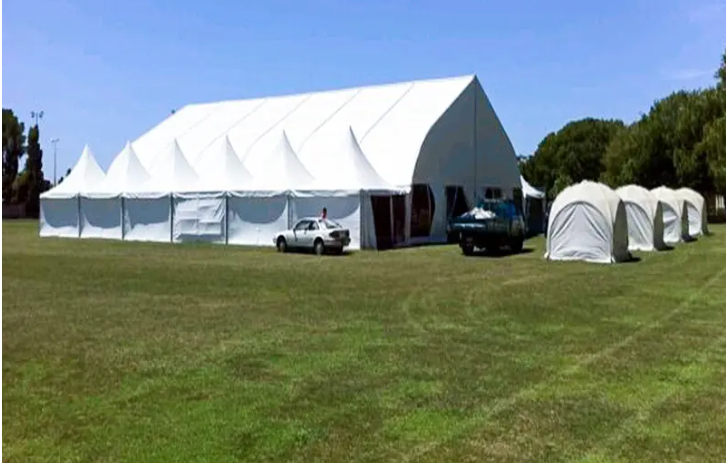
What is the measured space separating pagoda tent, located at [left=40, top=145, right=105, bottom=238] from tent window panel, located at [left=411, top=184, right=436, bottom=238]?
18.5 metres

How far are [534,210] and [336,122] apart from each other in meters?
14.6

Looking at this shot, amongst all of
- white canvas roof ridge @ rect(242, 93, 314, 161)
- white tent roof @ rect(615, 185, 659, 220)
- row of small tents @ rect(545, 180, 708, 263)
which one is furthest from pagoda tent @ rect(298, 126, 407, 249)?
white tent roof @ rect(615, 185, 659, 220)

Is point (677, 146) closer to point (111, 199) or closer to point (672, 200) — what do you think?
point (672, 200)

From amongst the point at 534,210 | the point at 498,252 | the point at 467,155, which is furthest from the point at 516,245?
the point at 534,210

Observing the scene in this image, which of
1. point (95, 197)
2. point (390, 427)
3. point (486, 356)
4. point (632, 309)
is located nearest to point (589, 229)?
point (632, 309)

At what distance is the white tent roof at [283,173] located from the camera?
34.0m

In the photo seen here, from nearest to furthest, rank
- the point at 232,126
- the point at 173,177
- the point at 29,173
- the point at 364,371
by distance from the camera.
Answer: the point at 364,371, the point at 173,177, the point at 232,126, the point at 29,173

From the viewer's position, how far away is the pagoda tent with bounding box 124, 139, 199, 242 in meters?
37.8

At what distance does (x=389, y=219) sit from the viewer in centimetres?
3344

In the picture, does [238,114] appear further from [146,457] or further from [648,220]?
[146,457]

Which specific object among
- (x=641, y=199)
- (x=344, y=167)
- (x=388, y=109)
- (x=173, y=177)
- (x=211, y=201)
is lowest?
(x=641, y=199)

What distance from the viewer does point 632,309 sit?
13.7 metres

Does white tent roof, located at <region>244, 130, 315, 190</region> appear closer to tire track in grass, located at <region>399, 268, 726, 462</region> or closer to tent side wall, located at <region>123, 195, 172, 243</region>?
tent side wall, located at <region>123, 195, 172, 243</region>

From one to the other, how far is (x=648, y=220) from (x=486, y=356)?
23297mm
